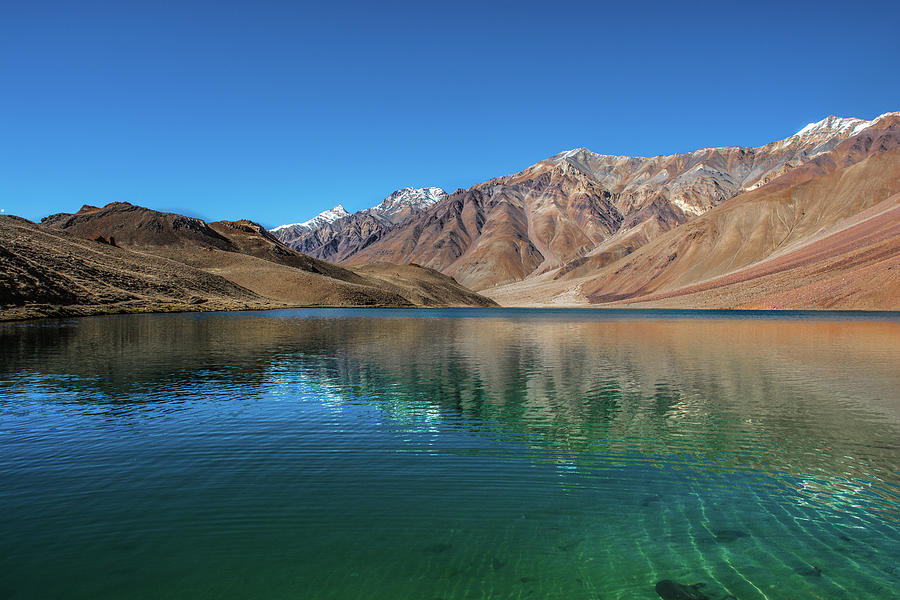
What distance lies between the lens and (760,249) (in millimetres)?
192000

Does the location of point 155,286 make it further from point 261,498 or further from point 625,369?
point 261,498

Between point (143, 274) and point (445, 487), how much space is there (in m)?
127

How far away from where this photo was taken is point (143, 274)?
121 m

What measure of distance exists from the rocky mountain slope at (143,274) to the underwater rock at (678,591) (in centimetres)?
8295

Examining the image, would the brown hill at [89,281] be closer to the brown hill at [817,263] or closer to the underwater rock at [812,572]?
the underwater rock at [812,572]

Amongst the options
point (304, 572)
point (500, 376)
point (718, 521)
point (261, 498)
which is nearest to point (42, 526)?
point (261, 498)

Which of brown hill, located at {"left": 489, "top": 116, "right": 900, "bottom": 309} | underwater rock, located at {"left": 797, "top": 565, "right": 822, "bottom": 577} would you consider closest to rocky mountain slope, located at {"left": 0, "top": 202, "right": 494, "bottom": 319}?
underwater rock, located at {"left": 797, "top": 565, "right": 822, "bottom": 577}

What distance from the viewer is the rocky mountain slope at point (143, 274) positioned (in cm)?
8406

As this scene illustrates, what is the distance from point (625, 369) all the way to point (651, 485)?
19.5m

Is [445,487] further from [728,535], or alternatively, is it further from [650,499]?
[728,535]

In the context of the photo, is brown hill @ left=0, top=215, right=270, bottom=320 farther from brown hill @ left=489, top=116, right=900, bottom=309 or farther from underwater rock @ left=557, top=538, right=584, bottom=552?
brown hill @ left=489, top=116, right=900, bottom=309

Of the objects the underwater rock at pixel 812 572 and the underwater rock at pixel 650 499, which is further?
the underwater rock at pixel 650 499

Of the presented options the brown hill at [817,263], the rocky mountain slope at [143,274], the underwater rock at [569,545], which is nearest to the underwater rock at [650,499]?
the underwater rock at [569,545]

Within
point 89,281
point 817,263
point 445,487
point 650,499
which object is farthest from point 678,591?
point 817,263
